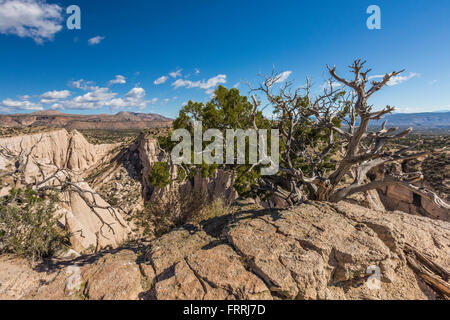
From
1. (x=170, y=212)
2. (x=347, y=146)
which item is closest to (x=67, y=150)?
(x=170, y=212)

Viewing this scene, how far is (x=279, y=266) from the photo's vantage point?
9.93 ft

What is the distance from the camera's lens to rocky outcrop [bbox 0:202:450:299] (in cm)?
287

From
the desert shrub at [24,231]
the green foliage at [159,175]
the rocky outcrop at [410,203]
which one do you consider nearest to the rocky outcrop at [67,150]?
the green foliage at [159,175]

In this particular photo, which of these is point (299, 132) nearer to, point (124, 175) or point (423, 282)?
point (423, 282)

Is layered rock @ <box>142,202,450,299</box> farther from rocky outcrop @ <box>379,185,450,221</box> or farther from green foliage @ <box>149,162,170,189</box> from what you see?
rocky outcrop @ <box>379,185,450,221</box>

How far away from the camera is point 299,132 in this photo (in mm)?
9703

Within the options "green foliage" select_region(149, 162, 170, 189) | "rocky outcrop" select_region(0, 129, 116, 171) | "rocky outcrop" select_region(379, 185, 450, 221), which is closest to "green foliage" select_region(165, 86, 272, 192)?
"green foliage" select_region(149, 162, 170, 189)

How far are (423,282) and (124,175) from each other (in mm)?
33960

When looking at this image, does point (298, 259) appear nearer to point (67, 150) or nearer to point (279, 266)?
point (279, 266)

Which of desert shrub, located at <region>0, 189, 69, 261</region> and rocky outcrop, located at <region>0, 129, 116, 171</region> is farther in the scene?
rocky outcrop, located at <region>0, 129, 116, 171</region>

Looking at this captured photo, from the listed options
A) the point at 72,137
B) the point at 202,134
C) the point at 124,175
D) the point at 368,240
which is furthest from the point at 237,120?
the point at 72,137

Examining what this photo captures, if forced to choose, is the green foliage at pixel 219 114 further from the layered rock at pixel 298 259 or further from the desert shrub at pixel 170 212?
the layered rock at pixel 298 259
